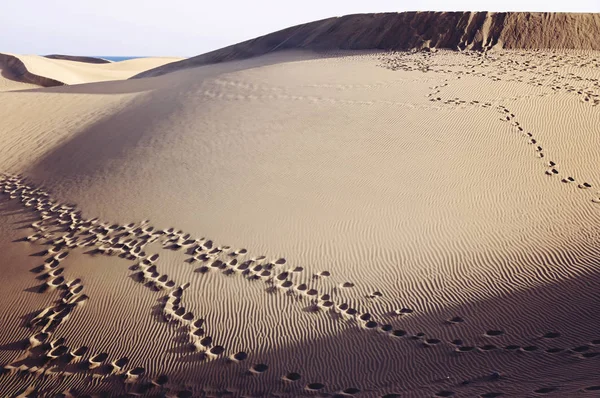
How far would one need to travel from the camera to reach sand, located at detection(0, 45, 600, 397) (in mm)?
4363

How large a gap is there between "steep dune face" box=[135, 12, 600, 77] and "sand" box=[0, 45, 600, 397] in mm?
5832

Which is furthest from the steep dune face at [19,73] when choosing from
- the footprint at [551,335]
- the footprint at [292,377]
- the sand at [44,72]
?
the footprint at [551,335]

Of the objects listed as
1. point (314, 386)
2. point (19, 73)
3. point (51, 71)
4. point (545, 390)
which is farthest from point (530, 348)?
point (51, 71)

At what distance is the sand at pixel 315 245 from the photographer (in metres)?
4.36

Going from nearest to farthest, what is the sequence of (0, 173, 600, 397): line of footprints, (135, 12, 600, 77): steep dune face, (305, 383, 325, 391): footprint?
(305, 383, 325, 391): footprint
(0, 173, 600, 397): line of footprints
(135, 12, 600, 77): steep dune face

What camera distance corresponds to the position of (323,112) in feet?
36.8

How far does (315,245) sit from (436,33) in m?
15.7

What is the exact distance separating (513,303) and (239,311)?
2752 mm

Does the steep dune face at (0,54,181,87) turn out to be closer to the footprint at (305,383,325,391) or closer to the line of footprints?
the line of footprints

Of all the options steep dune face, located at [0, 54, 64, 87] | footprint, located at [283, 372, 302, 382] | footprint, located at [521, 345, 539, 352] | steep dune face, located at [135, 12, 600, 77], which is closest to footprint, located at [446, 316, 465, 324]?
footprint, located at [521, 345, 539, 352]

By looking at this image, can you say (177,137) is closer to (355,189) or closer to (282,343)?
(355,189)

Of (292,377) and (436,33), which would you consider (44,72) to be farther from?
(292,377)

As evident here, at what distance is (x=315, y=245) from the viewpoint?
640 cm

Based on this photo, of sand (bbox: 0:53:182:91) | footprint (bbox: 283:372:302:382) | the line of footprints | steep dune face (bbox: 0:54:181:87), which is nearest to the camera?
footprint (bbox: 283:372:302:382)
